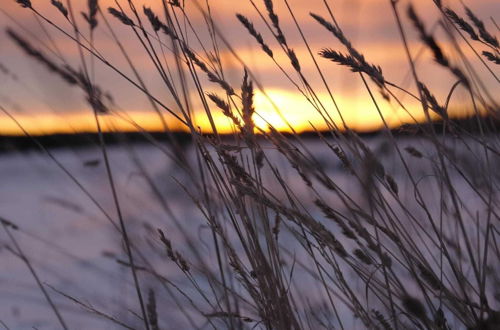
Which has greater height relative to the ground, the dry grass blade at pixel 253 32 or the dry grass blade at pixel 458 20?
the dry grass blade at pixel 253 32

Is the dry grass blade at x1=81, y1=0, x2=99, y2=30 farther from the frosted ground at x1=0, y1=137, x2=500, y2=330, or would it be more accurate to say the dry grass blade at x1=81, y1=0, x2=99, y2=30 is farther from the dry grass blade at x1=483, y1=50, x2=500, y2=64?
the dry grass blade at x1=483, y1=50, x2=500, y2=64

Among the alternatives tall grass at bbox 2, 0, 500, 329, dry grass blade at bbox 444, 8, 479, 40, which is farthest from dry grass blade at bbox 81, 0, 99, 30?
dry grass blade at bbox 444, 8, 479, 40

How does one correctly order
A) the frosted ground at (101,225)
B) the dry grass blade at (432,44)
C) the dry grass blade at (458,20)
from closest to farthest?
1. the dry grass blade at (432,44)
2. the dry grass blade at (458,20)
3. the frosted ground at (101,225)

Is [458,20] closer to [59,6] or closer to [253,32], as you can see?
[253,32]

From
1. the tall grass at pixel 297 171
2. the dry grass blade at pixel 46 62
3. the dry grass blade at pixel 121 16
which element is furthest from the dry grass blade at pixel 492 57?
the dry grass blade at pixel 46 62

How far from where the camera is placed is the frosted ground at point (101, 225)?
213cm

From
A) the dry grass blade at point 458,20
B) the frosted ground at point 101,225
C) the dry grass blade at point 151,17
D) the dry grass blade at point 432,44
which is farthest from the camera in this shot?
the frosted ground at point 101,225

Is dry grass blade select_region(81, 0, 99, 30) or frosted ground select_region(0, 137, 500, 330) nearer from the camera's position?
dry grass blade select_region(81, 0, 99, 30)

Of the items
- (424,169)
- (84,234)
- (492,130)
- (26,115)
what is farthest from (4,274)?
(492,130)

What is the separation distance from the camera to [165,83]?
182cm

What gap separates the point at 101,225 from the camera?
469cm

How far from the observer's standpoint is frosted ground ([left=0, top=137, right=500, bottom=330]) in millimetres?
2129

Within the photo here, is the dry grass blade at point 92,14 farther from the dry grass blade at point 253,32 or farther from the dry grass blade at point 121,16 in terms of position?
the dry grass blade at point 253,32

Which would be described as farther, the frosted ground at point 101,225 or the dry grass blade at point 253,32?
the frosted ground at point 101,225
